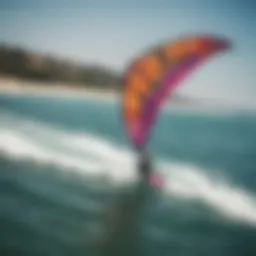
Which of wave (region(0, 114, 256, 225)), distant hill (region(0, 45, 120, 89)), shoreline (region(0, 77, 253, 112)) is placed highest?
distant hill (region(0, 45, 120, 89))

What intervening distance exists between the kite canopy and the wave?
97mm

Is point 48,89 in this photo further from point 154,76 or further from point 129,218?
point 129,218

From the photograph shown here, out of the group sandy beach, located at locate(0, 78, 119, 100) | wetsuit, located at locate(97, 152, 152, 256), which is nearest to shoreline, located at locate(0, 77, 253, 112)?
sandy beach, located at locate(0, 78, 119, 100)

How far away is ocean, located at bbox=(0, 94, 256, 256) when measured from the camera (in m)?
1.38

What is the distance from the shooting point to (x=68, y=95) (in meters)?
1.44

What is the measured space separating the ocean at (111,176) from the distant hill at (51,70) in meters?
0.07

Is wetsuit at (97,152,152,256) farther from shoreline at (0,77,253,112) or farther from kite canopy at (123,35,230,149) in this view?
shoreline at (0,77,253,112)

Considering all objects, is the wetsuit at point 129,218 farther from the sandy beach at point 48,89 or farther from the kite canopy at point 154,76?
the sandy beach at point 48,89

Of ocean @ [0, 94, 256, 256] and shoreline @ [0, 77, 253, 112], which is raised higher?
shoreline @ [0, 77, 253, 112]

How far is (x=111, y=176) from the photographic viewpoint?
141 centimetres

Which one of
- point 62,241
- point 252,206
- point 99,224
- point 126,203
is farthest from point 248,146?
point 62,241

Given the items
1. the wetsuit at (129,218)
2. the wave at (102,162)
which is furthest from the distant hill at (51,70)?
the wetsuit at (129,218)

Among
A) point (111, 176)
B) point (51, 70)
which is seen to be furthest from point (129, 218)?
point (51, 70)

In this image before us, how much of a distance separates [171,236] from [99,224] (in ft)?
0.74
